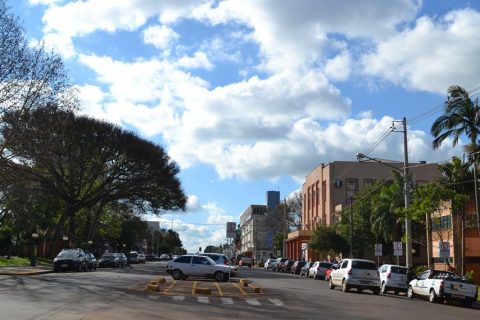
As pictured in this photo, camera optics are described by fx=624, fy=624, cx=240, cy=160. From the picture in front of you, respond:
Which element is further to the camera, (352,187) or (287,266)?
(352,187)

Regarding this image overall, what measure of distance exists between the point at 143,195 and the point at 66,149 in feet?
33.6

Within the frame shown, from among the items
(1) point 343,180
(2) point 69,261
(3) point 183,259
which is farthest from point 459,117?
(1) point 343,180

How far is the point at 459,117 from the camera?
1486 inches

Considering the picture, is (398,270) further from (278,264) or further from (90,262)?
(278,264)

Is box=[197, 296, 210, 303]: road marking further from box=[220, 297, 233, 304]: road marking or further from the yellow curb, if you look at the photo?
the yellow curb

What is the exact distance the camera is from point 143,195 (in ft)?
217

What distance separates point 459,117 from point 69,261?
28470 millimetres

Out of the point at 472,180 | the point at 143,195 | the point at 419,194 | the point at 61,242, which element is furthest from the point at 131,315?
the point at 61,242

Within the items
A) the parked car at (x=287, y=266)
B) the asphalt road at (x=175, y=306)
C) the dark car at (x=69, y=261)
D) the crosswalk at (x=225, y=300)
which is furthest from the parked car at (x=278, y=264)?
the crosswalk at (x=225, y=300)

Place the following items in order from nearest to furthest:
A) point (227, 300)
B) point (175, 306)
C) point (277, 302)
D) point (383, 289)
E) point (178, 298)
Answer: point (175, 306)
point (277, 302)
point (227, 300)
point (178, 298)
point (383, 289)

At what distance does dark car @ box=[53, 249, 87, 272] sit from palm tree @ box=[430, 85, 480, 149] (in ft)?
88.7

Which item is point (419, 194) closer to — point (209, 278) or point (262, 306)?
point (209, 278)

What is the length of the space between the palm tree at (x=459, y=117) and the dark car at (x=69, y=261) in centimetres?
2704

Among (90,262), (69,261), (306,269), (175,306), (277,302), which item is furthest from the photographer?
(306,269)
